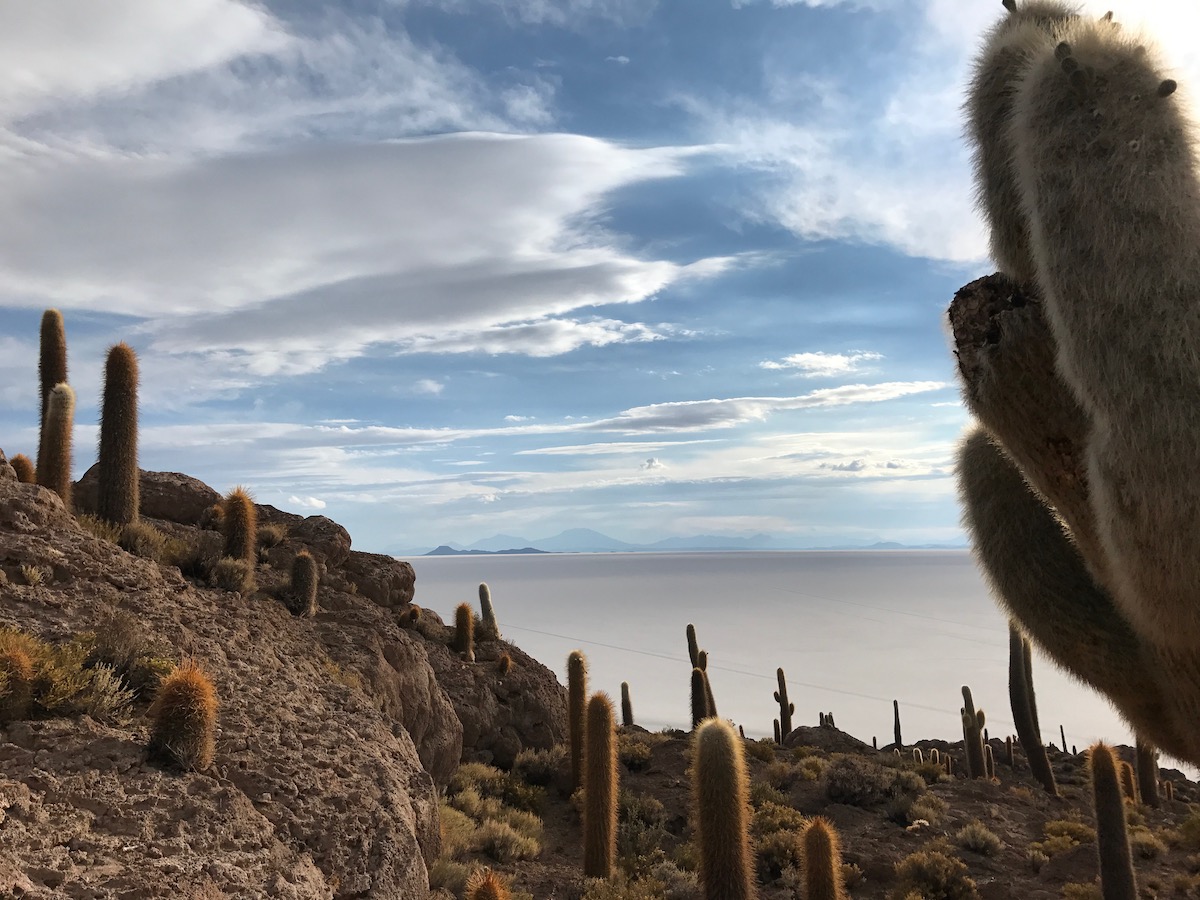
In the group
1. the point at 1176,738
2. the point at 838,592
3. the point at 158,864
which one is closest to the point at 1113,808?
the point at 1176,738

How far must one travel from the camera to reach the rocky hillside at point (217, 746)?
18.2 ft

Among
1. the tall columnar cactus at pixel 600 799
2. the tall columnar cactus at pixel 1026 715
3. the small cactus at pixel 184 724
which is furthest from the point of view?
the tall columnar cactus at pixel 1026 715

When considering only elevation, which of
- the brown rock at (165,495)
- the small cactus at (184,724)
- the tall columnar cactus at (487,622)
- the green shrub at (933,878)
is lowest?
the green shrub at (933,878)

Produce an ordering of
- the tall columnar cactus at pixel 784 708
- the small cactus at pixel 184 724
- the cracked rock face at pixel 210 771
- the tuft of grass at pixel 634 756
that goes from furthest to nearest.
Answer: the tall columnar cactus at pixel 784 708 < the tuft of grass at pixel 634 756 < the small cactus at pixel 184 724 < the cracked rock face at pixel 210 771

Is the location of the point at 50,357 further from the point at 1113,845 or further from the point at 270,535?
the point at 1113,845

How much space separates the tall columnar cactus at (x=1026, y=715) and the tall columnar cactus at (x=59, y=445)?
1995 centimetres

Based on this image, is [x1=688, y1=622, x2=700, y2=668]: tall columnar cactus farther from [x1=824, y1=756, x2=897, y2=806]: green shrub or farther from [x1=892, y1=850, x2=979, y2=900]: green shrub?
[x1=892, y1=850, x2=979, y2=900]: green shrub

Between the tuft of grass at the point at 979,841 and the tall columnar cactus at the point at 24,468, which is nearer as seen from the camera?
the tall columnar cactus at the point at 24,468

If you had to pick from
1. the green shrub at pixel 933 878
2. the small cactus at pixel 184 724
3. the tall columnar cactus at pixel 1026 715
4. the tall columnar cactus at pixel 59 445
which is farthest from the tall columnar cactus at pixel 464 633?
the tall columnar cactus at pixel 1026 715

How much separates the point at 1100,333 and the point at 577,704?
13.2 meters

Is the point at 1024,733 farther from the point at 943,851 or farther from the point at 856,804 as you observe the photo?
the point at 943,851

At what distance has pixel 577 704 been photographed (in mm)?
15602

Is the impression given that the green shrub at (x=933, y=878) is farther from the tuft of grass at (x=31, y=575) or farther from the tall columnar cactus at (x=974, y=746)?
the tuft of grass at (x=31, y=575)

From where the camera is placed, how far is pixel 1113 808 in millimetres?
11680
